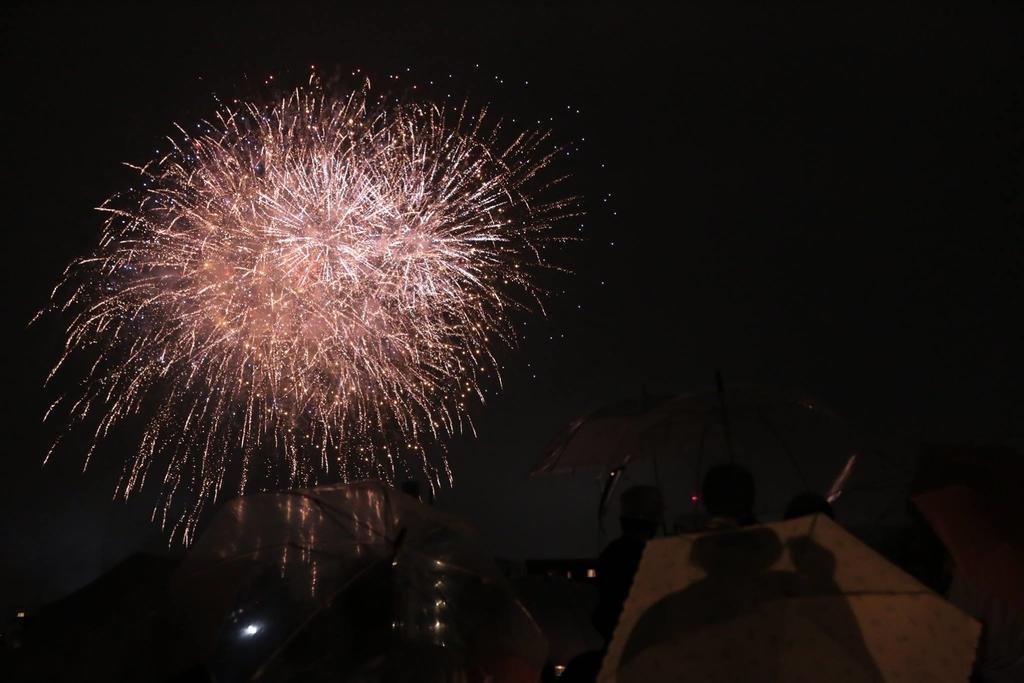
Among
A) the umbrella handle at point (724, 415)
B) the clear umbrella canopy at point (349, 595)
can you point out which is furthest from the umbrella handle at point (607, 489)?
the clear umbrella canopy at point (349, 595)

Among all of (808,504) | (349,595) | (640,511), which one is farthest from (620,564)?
(349,595)

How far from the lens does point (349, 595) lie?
459 cm

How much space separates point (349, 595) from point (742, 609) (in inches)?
86.3

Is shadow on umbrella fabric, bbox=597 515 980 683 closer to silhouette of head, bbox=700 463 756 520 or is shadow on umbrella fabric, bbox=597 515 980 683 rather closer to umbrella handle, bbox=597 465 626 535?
silhouette of head, bbox=700 463 756 520

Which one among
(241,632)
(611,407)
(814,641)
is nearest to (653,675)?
(814,641)

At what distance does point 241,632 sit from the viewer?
4.47m

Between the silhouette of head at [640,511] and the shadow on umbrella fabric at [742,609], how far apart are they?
6.85 feet

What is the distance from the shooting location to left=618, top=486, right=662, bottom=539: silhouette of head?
205 inches

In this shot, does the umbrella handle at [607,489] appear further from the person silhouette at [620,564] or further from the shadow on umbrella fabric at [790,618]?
the shadow on umbrella fabric at [790,618]

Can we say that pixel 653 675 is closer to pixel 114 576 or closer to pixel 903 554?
pixel 903 554

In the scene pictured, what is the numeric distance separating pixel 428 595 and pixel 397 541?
30 centimetres

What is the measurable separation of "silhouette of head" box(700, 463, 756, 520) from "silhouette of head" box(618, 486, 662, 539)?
957mm

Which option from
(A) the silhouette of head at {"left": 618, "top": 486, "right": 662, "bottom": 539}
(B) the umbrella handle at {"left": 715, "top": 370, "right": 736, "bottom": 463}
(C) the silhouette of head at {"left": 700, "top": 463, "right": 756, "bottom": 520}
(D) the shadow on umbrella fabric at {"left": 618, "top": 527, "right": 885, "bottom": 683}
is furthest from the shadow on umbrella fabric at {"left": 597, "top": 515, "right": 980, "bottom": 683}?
(B) the umbrella handle at {"left": 715, "top": 370, "right": 736, "bottom": 463}

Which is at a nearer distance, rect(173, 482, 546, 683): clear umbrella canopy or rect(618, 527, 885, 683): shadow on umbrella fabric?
rect(618, 527, 885, 683): shadow on umbrella fabric
